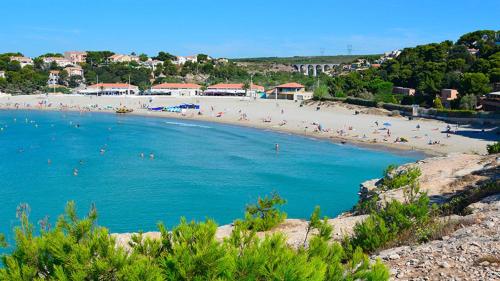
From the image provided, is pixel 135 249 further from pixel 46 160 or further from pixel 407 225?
pixel 46 160

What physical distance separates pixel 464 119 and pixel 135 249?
4954 centimetres

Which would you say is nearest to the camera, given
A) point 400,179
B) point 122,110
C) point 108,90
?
point 400,179

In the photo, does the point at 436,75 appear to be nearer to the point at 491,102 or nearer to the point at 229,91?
the point at 491,102

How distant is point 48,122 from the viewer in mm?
64875

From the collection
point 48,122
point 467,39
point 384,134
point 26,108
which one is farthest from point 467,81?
point 26,108

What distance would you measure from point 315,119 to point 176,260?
56.6 meters

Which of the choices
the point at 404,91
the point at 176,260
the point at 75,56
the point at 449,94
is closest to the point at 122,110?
the point at 404,91

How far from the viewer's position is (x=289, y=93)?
293 feet

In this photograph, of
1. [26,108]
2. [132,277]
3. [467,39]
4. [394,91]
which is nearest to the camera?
[132,277]

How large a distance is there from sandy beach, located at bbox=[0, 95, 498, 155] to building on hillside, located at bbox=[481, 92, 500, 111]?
15.7ft

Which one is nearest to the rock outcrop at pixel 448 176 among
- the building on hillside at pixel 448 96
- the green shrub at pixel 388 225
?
the green shrub at pixel 388 225

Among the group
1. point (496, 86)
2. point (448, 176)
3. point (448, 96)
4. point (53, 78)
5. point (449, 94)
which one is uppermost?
point (53, 78)

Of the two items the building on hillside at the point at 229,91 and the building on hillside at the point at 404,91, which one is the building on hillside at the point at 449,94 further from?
the building on hillside at the point at 229,91

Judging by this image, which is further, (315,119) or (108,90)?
(108,90)
